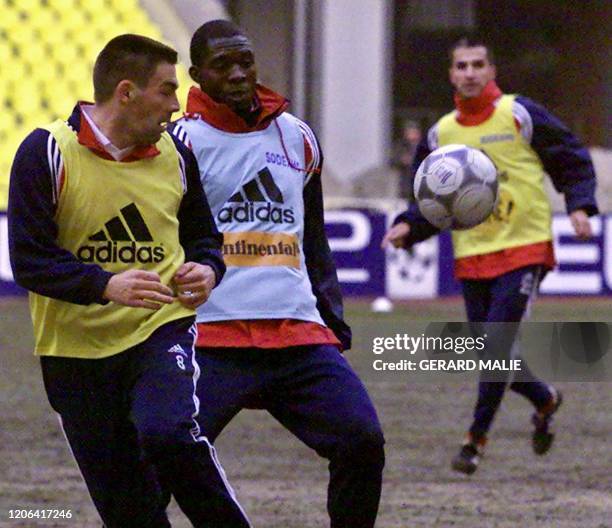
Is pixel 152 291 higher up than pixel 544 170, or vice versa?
pixel 152 291

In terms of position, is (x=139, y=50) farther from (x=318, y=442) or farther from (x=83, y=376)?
(x=318, y=442)

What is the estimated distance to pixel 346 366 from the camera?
5711 mm

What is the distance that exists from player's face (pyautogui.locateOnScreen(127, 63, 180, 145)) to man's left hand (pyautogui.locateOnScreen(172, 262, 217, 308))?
42 cm

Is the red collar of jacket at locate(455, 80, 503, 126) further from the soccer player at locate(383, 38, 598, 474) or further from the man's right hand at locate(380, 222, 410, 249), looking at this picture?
the man's right hand at locate(380, 222, 410, 249)

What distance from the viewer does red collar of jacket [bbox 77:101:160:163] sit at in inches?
203

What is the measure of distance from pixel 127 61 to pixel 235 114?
0.76m

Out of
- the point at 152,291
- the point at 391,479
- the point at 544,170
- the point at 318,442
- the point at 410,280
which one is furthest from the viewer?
the point at 410,280

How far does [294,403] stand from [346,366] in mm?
230

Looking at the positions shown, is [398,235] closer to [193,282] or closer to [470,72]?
[470,72]

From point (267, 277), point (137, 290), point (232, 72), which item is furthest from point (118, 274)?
point (232, 72)

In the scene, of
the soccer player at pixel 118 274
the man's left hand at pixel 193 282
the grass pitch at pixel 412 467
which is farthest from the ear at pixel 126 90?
the grass pitch at pixel 412 467

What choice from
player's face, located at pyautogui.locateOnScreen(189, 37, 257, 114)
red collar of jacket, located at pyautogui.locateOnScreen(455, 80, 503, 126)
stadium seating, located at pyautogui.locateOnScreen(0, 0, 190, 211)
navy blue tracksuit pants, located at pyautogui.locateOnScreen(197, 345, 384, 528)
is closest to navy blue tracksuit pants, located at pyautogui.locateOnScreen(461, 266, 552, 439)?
red collar of jacket, located at pyautogui.locateOnScreen(455, 80, 503, 126)

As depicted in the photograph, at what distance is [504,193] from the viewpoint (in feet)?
29.1

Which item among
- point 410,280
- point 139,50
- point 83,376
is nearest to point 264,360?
point 83,376
